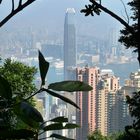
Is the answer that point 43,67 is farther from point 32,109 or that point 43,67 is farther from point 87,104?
point 87,104

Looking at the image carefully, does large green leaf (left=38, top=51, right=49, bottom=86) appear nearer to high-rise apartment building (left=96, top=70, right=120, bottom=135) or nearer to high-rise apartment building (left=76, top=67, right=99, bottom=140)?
high-rise apartment building (left=96, top=70, right=120, bottom=135)

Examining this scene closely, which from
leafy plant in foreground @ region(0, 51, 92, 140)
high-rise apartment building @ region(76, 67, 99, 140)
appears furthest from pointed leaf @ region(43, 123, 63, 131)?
high-rise apartment building @ region(76, 67, 99, 140)

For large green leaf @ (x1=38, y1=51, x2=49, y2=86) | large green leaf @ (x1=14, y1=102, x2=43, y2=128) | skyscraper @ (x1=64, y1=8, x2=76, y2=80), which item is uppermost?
skyscraper @ (x1=64, y1=8, x2=76, y2=80)

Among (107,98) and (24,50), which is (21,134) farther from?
(24,50)

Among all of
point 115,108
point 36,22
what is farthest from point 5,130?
point 36,22

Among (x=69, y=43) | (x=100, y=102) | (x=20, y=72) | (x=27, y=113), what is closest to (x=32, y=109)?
(x=27, y=113)

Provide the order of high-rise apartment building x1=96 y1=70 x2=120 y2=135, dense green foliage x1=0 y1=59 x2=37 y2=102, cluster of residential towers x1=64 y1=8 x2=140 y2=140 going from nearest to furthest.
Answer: dense green foliage x1=0 y1=59 x2=37 y2=102 → cluster of residential towers x1=64 y1=8 x2=140 y2=140 → high-rise apartment building x1=96 y1=70 x2=120 y2=135

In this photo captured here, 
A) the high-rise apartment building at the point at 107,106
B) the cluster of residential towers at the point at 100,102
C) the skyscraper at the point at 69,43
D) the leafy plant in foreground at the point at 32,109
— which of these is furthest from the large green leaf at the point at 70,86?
the skyscraper at the point at 69,43

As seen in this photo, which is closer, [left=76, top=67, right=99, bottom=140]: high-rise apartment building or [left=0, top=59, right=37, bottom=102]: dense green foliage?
[left=0, top=59, right=37, bottom=102]: dense green foliage
